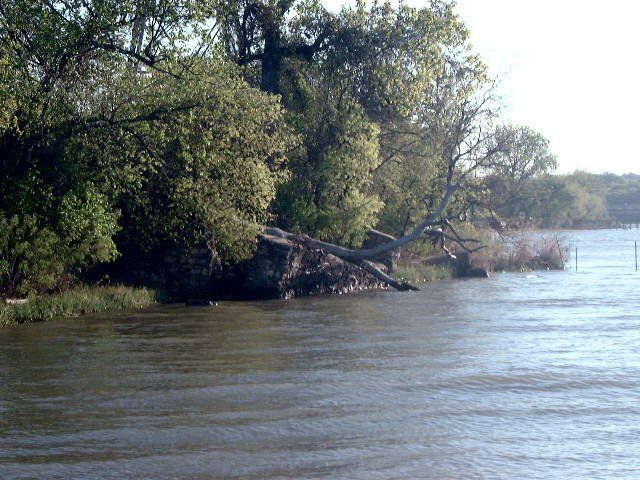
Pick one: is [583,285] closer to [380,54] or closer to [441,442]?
[380,54]

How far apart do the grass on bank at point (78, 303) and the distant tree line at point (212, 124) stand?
802 mm

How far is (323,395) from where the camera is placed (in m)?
15.6

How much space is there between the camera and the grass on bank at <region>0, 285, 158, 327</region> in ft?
82.4

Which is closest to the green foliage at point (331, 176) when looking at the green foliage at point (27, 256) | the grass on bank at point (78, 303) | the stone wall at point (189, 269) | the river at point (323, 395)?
the stone wall at point (189, 269)

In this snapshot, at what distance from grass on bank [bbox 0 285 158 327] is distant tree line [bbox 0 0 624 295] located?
802 millimetres

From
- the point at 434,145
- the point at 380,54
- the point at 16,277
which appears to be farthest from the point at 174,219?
the point at 434,145

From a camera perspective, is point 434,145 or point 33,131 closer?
point 33,131

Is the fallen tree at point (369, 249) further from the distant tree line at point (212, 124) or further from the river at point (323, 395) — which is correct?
the river at point (323, 395)

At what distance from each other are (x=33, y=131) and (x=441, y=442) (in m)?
16.9

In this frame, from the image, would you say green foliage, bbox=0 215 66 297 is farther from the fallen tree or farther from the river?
the fallen tree

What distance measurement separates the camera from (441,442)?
1248cm

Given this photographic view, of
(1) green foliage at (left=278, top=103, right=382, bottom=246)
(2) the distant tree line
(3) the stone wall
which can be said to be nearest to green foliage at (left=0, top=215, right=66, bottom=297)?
(2) the distant tree line

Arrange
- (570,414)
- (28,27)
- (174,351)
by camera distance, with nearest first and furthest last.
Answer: (570,414)
(174,351)
(28,27)

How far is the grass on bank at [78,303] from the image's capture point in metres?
25.1
